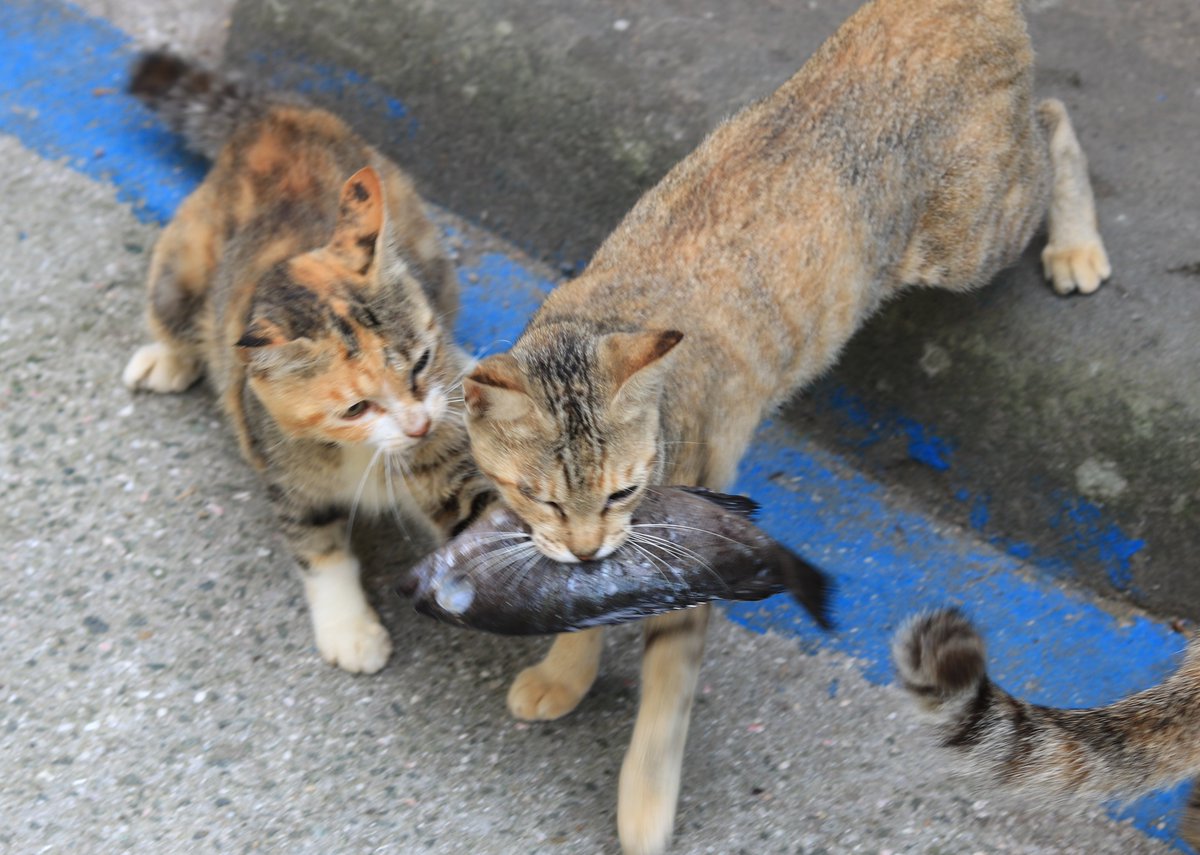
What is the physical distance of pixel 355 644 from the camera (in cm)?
329

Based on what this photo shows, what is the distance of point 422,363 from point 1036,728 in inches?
66.0

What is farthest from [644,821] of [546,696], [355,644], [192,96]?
[192,96]

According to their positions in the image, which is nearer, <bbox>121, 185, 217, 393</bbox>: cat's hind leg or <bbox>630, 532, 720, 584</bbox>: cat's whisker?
<bbox>630, 532, 720, 584</bbox>: cat's whisker

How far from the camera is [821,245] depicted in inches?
132

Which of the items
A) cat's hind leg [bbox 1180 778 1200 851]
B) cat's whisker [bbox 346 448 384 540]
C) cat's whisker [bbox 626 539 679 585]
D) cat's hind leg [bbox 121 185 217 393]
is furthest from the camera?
cat's hind leg [bbox 121 185 217 393]

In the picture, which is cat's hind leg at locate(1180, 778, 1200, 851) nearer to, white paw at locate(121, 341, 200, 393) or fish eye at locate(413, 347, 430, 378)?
fish eye at locate(413, 347, 430, 378)

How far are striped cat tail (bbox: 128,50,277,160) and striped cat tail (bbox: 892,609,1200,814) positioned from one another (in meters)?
2.96

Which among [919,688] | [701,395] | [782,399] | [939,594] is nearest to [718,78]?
[782,399]

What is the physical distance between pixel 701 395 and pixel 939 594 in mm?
944

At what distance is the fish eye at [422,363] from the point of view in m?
3.11

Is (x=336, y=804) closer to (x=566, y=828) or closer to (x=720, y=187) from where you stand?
(x=566, y=828)

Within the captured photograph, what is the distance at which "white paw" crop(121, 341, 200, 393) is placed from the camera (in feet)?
13.1

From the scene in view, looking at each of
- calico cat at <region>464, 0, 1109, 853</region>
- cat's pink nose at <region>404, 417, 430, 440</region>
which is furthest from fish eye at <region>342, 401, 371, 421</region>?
calico cat at <region>464, 0, 1109, 853</region>

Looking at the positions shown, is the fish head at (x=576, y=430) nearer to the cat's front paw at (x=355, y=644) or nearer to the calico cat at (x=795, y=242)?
→ the calico cat at (x=795, y=242)
